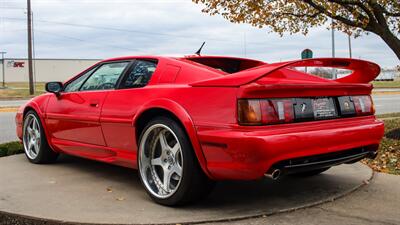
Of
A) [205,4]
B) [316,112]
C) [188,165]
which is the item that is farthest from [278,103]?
[205,4]

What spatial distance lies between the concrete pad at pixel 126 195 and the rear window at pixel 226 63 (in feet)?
3.95

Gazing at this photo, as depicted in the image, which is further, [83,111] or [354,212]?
[83,111]

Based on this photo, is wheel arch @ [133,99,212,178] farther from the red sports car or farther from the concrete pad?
the concrete pad

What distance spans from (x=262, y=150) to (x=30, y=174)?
3.18m

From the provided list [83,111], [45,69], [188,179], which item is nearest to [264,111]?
[188,179]

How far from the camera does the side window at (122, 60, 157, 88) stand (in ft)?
15.9

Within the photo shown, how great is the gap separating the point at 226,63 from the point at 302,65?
3.72 ft

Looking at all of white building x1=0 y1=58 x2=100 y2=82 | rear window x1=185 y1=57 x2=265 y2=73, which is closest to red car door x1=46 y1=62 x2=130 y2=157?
rear window x1=185 y1=57 x2=265 y2=73

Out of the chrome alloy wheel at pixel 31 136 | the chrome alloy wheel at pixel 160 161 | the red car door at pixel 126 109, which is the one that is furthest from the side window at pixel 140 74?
the chrome alloy wheel at pixel 31 136

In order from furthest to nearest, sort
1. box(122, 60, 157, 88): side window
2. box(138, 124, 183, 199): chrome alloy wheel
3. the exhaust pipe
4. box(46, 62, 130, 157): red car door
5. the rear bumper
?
box(46, 62, 130, 157): red car door < box(122, 60, 157, 88): side window < box(138, 124, 183, 199): chrome alloy wheel < the exhaust pipe < the rear bumper

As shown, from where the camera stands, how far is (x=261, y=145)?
363 cm

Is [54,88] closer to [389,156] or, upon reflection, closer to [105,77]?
[105,77]

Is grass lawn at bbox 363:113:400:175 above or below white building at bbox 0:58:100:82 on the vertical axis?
above

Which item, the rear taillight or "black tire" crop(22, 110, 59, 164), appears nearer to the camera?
the rear taillight
